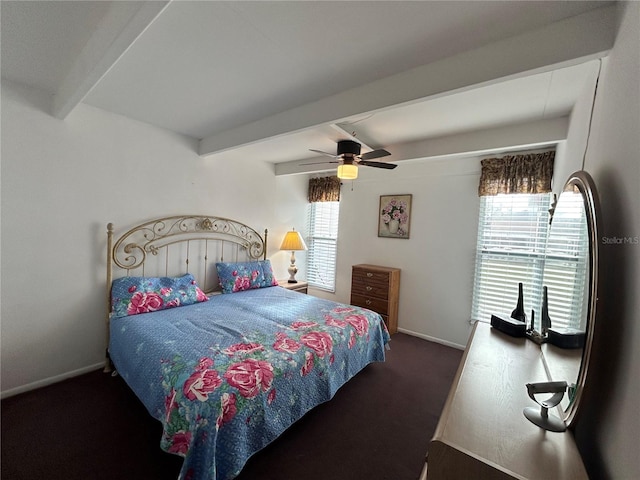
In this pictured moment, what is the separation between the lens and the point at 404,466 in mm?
1666

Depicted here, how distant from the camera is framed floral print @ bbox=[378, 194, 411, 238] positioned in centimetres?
377

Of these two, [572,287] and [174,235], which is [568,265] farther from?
[174,235]

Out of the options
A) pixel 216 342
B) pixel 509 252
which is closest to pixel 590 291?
pixel 216 342

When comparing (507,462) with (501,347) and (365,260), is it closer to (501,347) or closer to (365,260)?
(501,347)

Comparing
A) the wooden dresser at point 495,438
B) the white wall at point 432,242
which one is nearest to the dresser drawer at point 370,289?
the white wall at point 432,242

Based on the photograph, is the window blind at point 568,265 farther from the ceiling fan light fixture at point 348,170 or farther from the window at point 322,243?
the window at point 322,243

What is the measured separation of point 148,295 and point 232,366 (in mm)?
1494

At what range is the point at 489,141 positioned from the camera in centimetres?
255

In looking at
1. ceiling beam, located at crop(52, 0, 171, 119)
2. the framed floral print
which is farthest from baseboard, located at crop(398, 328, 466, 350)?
ceiling beam, located at crop(52, 0, 171, 119)

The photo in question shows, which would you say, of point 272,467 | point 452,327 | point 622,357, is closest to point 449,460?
point 622,357

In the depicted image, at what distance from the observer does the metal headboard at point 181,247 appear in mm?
2717

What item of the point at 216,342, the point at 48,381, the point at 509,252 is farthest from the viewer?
the point at 509,252

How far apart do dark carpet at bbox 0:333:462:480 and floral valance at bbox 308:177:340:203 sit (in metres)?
2.94

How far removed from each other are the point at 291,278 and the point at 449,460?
356 cm
